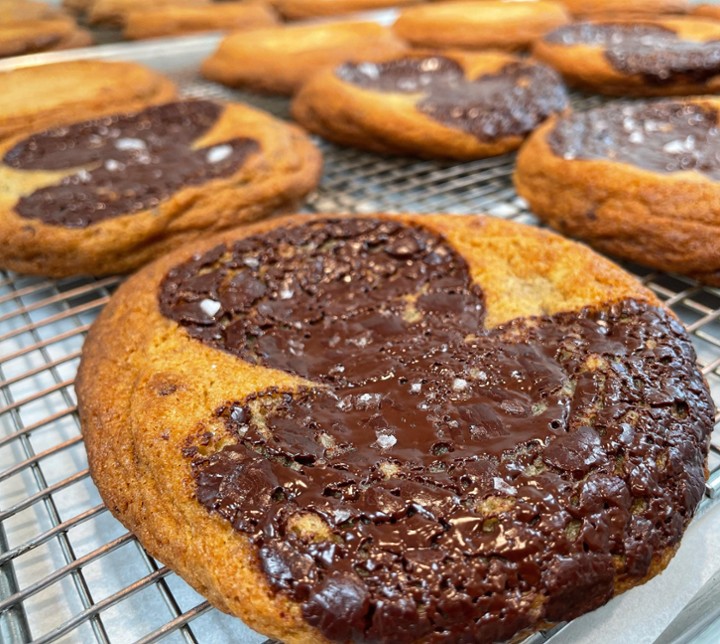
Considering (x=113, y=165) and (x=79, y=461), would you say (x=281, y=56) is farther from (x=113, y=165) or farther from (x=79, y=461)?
(x=79, y=461)

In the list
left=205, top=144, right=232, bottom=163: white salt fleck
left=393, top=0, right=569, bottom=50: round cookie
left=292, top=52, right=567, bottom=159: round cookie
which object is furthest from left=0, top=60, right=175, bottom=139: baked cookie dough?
left=393, top=0, right=569, bottom=50: round cookie

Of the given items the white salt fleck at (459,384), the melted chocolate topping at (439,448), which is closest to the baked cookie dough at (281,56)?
the melted chocolate topping at (439,448)

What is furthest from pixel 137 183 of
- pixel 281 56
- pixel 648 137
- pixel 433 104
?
pixel 648 137

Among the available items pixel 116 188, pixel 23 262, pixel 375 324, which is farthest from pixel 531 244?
pixel 23 262

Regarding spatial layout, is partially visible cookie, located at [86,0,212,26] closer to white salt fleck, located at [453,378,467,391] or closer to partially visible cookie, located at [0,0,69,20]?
partially visible cookie, located at [0,0,69,20]

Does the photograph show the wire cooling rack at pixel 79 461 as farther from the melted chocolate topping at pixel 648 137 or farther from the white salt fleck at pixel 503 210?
the melted chocolate topping at pixel 648 137

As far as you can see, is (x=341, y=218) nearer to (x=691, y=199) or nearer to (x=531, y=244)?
(x=531, y=244)

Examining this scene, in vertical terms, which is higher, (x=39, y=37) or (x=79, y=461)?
(x=39, y=37)
